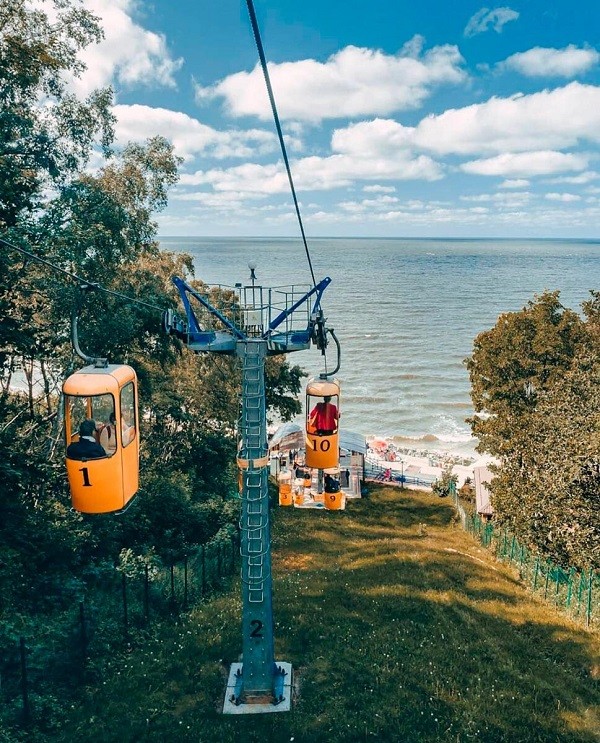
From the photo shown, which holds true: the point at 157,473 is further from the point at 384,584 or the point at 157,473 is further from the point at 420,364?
the point at 420,364

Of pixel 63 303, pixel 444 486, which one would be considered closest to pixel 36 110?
pixel 63 303

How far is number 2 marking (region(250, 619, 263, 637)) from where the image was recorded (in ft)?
32.2

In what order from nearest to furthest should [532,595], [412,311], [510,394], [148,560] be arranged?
1. [148,560]
2. [532,595]
3. [510,394]
4. [412,311]

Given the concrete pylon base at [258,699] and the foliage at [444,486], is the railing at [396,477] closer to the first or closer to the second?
the foliage at [444,486]

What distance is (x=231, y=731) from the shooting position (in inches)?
378

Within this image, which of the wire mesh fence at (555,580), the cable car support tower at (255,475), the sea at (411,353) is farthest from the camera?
the sea at (411,353)

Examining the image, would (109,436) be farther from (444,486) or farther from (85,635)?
(444,486)

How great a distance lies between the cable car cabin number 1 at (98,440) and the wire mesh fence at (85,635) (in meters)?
4.99

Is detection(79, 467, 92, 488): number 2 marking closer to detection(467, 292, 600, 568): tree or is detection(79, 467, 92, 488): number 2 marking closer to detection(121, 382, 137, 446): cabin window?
detection(121, 382, 137, 446): cabin window

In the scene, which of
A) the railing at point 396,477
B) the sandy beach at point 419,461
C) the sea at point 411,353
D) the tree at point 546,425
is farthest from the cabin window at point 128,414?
the sandy beach at point 419,461

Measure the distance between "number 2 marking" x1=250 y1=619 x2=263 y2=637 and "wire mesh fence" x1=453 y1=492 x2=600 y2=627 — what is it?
394 inches

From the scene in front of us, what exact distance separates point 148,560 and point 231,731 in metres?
6.93

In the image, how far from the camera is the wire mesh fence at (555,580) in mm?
15047

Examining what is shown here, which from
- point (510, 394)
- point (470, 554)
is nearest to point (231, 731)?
point (470, 554)
